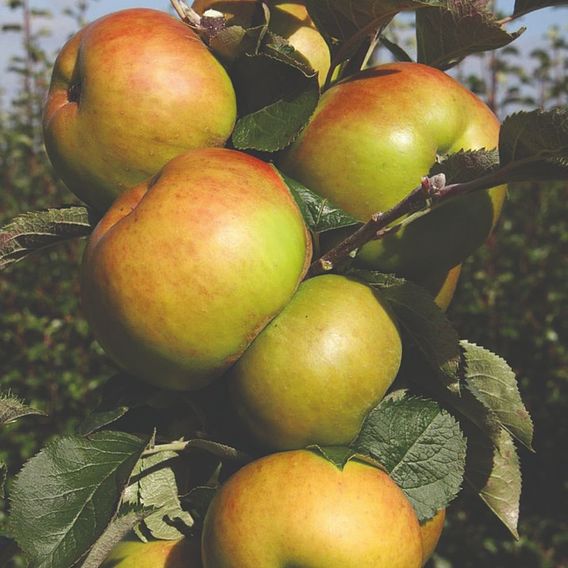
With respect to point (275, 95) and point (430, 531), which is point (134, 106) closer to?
point (275, 95)

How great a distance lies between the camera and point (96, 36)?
82cm

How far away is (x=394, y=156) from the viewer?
805mm

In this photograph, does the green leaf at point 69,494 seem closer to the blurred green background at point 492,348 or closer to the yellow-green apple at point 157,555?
the yellow-green apple at point 157,555

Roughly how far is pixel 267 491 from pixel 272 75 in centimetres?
41

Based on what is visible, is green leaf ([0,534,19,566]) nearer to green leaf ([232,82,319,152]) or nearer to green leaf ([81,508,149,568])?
green leaf ([81,508,149,568])

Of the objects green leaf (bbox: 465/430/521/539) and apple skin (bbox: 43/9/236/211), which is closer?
apple skin (bbox: 43/9/236/211)

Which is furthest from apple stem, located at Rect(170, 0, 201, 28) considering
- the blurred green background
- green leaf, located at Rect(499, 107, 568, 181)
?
the blurred green background

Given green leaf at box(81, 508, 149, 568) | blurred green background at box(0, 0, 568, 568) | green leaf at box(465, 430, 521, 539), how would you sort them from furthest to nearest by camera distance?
blurred green background at box(0, 0, 568, 568), green leaf at box(465, 430, 521, 539), green leaf at box(81, 508, 149, 568)

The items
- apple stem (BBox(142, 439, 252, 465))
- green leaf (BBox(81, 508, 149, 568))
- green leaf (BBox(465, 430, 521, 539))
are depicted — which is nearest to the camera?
green leaf (BBox(81, 508, 149, 568))

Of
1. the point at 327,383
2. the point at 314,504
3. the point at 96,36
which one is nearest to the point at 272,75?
the point at 96,36

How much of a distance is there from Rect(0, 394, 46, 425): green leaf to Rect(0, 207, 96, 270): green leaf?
0.48ft

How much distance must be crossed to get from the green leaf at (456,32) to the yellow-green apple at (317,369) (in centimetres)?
30

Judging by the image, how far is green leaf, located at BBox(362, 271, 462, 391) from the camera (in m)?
0.77

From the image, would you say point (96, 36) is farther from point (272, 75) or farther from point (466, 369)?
point (466, 369)
